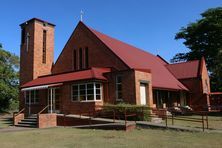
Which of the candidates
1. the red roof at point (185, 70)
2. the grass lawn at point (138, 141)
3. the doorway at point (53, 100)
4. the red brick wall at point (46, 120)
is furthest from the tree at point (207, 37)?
the grass lawn at point (138, 141)

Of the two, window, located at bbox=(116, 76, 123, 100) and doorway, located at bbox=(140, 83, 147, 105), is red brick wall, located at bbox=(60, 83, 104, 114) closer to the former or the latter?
window, located at bbox=(116, 76, 123, 100)

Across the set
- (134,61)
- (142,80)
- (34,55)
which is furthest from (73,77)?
(34,55)

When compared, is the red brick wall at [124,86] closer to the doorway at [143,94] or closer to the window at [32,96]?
the doorway at [143,94]

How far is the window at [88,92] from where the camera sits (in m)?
22.2

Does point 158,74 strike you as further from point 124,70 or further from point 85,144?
point 85,144

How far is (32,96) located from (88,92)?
751 centimetres

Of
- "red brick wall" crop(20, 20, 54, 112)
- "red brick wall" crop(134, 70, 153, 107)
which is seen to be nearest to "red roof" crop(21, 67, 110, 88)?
"red brick wall" crop(20, 20, 54, 112)

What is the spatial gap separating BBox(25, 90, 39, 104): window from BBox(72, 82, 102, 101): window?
17.5 ft

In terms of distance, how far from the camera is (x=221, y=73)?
3152cm

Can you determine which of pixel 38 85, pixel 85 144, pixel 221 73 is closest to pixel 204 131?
pixel 85 144

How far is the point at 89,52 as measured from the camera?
27688 mm

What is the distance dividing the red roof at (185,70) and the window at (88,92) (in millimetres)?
16200

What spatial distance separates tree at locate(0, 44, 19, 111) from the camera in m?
42.5

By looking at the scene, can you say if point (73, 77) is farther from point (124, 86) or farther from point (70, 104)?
point (124, 86)
